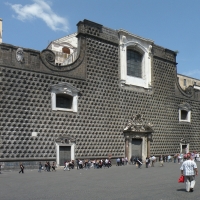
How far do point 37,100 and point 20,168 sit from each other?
183 inches

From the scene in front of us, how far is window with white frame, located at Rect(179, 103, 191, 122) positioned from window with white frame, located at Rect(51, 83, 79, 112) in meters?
12.6

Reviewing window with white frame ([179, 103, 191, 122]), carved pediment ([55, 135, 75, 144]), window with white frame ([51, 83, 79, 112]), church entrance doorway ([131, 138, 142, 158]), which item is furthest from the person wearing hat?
window with white frame ([179, 103, 191, 122])

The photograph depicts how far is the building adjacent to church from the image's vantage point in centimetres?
2039

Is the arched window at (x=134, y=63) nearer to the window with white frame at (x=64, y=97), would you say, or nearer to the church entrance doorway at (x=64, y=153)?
the window with white frame at (x=64, y=97)

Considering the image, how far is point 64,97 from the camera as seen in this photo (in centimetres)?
2306

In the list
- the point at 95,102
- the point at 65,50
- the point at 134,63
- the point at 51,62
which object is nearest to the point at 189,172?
the point at 51,62

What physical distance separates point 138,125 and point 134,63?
576 cm

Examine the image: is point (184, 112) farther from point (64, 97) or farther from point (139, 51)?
point (64, 97)

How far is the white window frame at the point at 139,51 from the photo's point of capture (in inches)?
1057

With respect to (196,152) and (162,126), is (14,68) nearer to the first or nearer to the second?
(162,126)

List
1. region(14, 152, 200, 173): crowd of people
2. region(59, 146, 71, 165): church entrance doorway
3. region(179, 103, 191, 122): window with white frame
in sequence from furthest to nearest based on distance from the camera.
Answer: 1. region(179, 103, 191, 122): window with white frame
2. region(59, 146, 71, 165): church entrance doorway
3. region(14, 152, 200, 173): crowd of people

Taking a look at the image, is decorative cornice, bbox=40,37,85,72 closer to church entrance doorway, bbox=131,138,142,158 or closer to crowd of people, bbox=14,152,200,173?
crowd of people, bbox=14,152,200,173

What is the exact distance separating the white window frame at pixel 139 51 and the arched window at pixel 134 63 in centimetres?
31

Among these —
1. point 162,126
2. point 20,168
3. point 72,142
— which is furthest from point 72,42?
point 20,168
